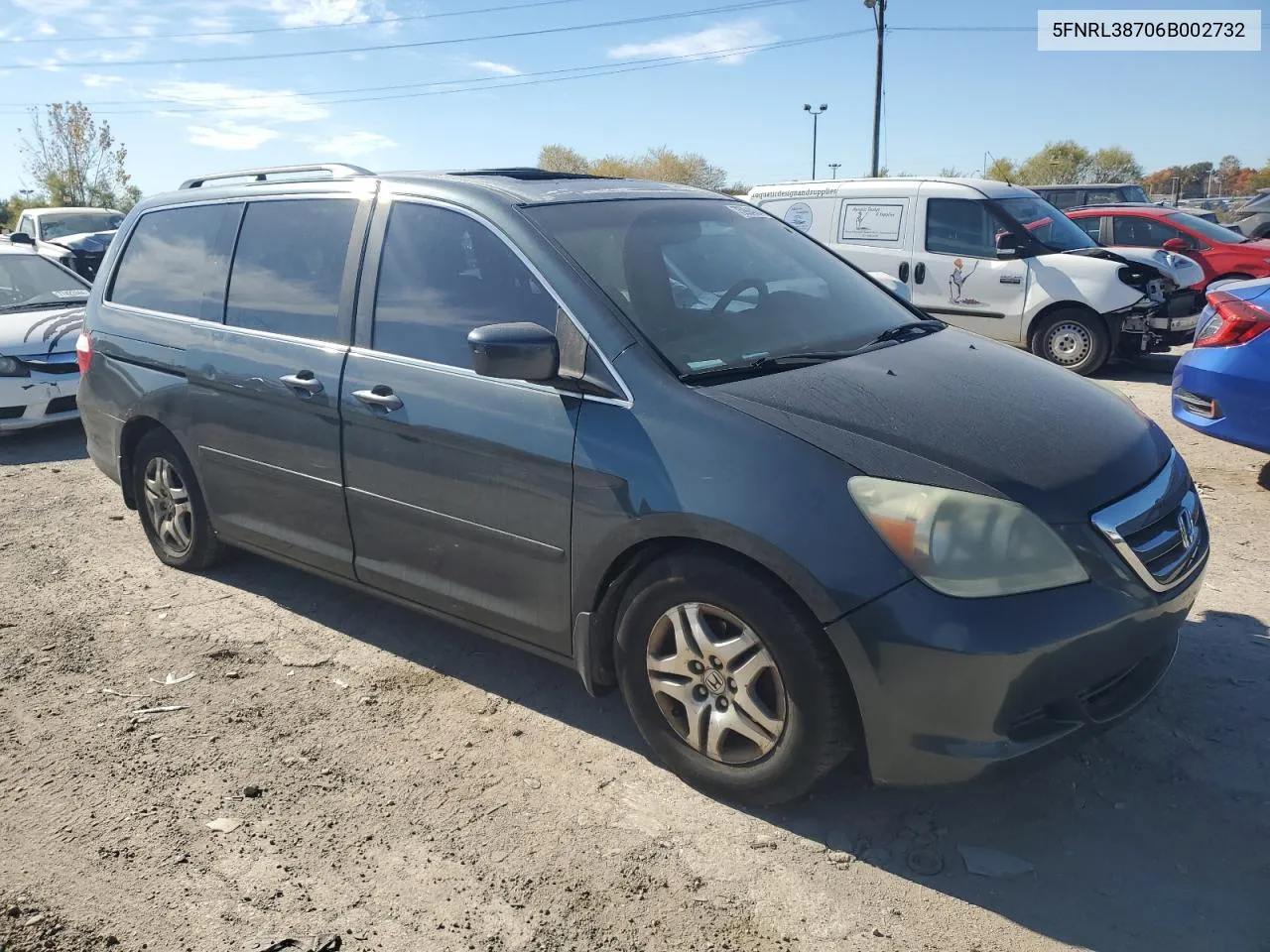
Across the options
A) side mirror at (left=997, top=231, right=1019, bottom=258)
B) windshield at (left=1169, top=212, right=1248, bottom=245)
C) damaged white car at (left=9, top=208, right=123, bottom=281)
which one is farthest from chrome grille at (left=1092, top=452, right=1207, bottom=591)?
damaged white car at (left=9, top=208, right=123, bottom=281)

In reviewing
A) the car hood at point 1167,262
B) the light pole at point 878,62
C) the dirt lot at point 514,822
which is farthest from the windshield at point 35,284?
the light pole at point 878,62

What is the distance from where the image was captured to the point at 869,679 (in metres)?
2.61

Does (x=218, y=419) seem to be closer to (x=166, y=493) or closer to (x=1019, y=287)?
(x=166, y=493)

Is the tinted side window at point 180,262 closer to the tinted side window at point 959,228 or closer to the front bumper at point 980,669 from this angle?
the front bumper at point 980,669

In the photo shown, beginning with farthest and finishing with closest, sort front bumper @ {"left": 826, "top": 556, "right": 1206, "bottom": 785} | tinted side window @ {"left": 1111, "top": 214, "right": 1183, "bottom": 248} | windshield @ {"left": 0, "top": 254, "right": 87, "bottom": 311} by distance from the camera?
tinted side window @ {"left": 1111, "top": 214, "right": 1183, "bottom": 248} < windshield @ {"left": 0, "top": 254, "right": 87, "bottom": 311} < front bumper @ {"left": 826, "top": 556, "right": 1206, "bottom": 785}

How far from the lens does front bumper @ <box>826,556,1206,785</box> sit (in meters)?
2.51

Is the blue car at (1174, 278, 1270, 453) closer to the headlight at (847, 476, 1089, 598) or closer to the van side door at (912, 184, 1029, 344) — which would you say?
the headlight at (847, 476, 1089, 598)

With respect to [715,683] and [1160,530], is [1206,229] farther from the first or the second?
[715,683]

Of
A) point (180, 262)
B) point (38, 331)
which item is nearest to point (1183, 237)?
point (180, 262)

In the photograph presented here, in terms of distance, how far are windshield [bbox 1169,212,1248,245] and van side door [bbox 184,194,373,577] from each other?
11.6 m

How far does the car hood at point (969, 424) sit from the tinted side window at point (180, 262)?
8.59 feet

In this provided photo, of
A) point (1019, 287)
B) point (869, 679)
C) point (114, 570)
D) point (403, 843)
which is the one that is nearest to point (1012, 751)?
point (869, 679)

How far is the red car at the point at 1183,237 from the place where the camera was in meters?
11.9

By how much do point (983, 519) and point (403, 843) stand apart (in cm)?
182
